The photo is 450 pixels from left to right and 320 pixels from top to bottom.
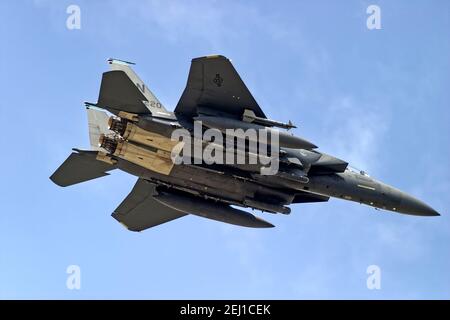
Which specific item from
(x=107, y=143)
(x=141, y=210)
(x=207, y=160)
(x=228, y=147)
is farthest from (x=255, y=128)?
(x=141, y=210)

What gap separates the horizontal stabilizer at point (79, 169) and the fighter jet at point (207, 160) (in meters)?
0.04

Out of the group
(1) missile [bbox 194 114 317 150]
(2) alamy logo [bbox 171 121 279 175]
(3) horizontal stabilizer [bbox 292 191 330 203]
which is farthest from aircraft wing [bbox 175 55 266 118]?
(3) horizontal stabilizer [bbox 292 191 330 203]

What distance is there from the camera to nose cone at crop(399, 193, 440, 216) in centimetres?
2598

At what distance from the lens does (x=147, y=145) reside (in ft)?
75.4

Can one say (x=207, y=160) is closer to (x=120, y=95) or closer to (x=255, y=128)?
(x=255, y=128)

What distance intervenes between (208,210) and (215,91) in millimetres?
5529

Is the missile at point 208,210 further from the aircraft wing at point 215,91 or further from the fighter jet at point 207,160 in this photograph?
the aircraft wing at point 215,91

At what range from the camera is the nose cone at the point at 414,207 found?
2598 centimetres

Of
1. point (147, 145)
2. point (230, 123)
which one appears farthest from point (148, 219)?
point (230, 123)

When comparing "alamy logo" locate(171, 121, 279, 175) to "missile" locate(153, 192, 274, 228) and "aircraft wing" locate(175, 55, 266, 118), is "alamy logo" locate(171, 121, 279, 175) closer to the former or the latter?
"aircraft wing" locate(175, 55, 266, 118)

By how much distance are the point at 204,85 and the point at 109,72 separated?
325 cm

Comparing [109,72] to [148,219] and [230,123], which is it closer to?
[230,123]

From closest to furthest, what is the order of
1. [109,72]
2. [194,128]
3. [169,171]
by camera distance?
1. [109,72]
2. [194,128]
3. [169,171]

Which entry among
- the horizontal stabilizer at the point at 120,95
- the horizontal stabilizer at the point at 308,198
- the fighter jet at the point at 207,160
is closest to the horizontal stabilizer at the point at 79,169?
the fighter jet at the point at 207,160
